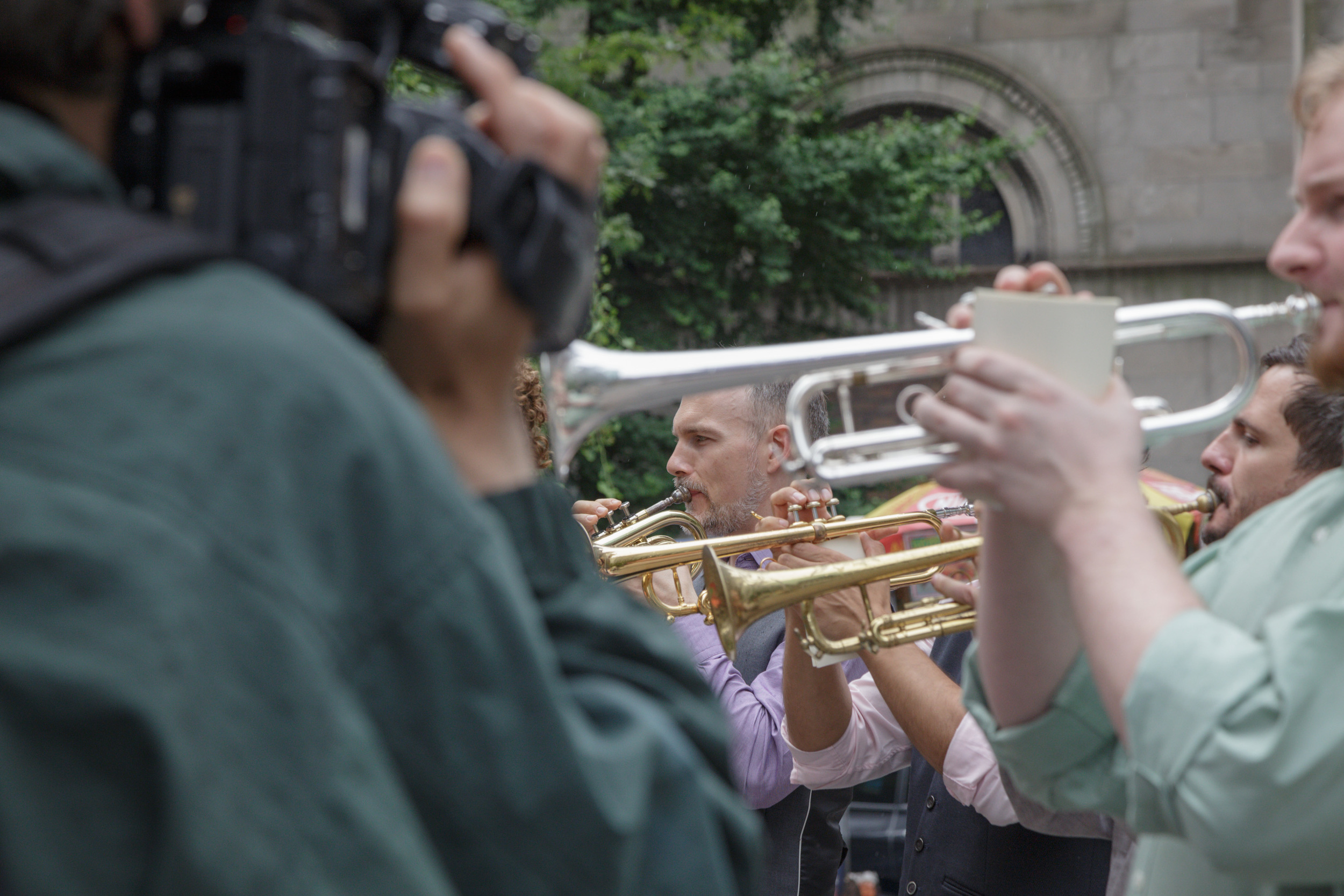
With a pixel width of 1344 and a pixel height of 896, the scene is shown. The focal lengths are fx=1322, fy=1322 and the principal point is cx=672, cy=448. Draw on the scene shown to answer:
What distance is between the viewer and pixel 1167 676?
147 centimetres

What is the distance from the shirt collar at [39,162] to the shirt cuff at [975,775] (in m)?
2.75

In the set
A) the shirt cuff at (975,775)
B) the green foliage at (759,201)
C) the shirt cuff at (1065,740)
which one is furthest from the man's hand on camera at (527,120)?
the green foliage at (759,201)

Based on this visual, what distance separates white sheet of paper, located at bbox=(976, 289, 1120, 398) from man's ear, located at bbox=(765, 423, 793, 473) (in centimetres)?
281

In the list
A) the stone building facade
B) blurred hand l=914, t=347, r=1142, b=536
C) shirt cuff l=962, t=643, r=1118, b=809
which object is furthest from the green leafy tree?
blurred hand l=914, t=347, r=1142, b=536

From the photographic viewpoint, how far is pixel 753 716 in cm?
367

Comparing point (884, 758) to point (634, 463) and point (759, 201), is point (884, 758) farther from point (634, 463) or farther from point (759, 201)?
point (759, 201)

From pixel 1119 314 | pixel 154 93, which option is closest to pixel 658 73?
pixel 1119 314

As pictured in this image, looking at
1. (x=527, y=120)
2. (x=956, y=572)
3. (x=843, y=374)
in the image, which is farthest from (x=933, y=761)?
(x=527, y=120)

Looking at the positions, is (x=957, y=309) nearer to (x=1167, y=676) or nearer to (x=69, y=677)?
(x=1167, y=676)

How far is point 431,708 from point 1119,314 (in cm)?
132

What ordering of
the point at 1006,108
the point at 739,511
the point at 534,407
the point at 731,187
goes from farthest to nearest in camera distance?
the point at 1006,108 < the point at 731,187 < the point at 739,511 < the point at 534,407

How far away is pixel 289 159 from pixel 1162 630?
1.07 meters

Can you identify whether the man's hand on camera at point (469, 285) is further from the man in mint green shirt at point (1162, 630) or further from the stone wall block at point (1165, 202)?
the stone wall block at point (1165, 202)

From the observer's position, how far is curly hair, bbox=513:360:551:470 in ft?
13.7
